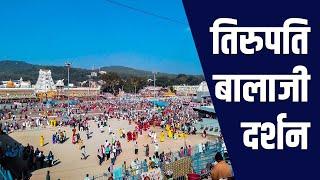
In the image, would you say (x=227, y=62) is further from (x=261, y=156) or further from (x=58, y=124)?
(x=58, y=124)

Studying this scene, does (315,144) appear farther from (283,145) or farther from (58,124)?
(58,124)

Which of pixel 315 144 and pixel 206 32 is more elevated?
pixel 206 32

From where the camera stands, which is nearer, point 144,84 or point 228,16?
point 228,16

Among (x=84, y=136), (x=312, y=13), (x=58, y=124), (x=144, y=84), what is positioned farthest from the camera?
(x=144, y=84)

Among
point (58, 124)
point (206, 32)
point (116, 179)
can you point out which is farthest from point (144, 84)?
point (206, 32)

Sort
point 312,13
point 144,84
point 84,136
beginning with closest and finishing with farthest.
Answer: point 312,13 → point 84,136 → point 144,84

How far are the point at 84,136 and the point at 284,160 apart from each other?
98.8 feet

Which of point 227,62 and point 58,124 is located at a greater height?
point 227,62

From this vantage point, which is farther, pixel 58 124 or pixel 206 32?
pixel 58 124

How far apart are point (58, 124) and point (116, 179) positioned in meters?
30.4

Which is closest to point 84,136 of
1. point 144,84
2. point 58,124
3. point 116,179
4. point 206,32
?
point 58,124

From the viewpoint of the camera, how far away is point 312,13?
11.0 ft

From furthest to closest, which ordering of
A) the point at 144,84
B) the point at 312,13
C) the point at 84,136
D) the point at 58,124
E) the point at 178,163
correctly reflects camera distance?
the point at 144,84 < the point at 58,124 < the point at 84,136 < the point at 178,163 < the point at 312,13

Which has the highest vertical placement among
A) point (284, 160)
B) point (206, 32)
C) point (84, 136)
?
point (206, 32)
